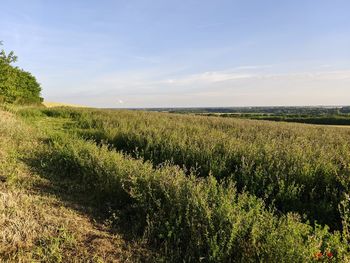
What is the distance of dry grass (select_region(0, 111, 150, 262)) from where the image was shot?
3475 mm

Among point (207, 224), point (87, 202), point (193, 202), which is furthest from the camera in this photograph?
point (87, 202)

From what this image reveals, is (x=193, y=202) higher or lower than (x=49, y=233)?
higher

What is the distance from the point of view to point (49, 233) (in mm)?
3867

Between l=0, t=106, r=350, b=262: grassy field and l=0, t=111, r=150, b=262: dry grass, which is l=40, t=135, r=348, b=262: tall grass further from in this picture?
l=0, t=111, r=150, b=262: dry grass

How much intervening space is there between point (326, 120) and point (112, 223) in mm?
49885

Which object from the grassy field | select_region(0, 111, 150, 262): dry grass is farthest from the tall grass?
select_region(0, 111, 150, 262): dry grass

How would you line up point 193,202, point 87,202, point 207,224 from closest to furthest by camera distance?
point 207,224
point 193,202
point 87,202

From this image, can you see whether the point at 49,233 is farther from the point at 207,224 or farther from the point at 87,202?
the point at 207,224

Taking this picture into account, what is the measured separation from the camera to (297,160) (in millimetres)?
6695

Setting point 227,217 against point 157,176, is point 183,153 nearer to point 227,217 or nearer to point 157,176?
point 157,176

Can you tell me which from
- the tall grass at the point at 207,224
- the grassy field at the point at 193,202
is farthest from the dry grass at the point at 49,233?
the tall grass at the point at 207,224

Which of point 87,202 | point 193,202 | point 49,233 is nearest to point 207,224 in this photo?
point 193,202

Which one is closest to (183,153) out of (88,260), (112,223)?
(112,223)

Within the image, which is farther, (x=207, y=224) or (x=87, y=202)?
(x=87, y=202)
